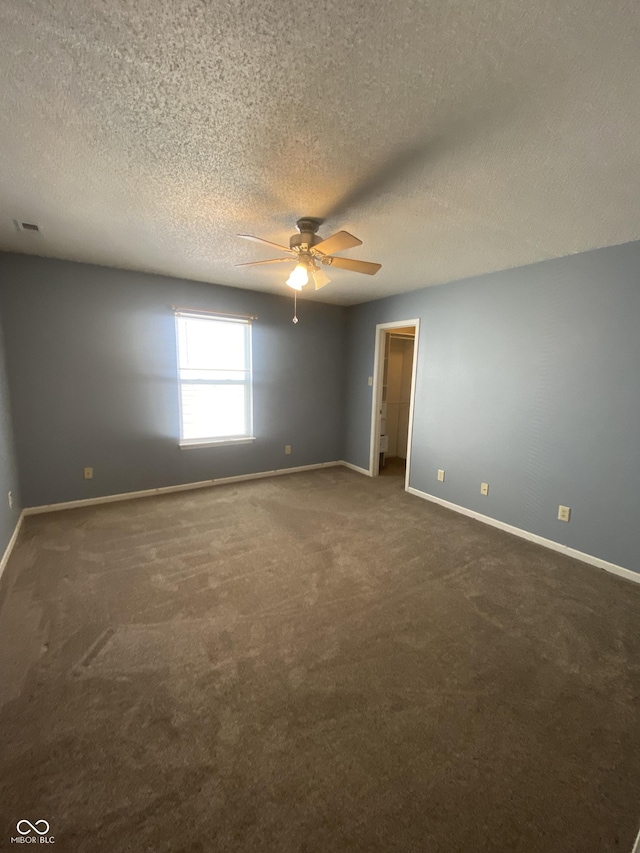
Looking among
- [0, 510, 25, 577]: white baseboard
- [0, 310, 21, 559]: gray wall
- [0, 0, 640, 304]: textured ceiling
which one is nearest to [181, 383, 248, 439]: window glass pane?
Answer: [0, 310, 21, 559]: gray wall

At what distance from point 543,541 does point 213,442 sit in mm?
3612

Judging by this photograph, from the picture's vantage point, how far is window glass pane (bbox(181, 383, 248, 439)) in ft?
13.3

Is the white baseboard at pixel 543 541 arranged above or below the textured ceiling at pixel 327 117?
below

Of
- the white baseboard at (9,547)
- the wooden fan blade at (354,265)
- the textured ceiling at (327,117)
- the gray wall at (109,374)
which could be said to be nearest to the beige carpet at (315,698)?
the white baseboard at (9,547)

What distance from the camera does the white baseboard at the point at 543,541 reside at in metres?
2.54

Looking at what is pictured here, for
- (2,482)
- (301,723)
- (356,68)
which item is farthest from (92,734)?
(356,68)

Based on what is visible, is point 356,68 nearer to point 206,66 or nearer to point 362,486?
point 206,66

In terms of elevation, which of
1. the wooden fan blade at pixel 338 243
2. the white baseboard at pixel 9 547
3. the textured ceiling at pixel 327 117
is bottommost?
the white baseboard at pixel 9 547

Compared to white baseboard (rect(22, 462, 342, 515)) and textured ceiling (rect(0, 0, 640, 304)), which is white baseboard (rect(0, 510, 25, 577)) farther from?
textured ceiling (rect(0, 0, 640, 304))

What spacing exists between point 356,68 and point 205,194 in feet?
3.76

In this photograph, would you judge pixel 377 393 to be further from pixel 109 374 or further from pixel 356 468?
pixel 109 374

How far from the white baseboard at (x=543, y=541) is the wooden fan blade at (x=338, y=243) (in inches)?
112

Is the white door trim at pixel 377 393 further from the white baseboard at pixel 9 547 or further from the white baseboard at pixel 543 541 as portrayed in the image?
the white baseboard at pixel 9 547

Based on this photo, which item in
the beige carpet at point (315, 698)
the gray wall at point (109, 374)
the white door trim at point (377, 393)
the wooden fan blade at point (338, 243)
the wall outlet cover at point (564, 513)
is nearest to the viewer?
the beige carpet at point (315, 698)
